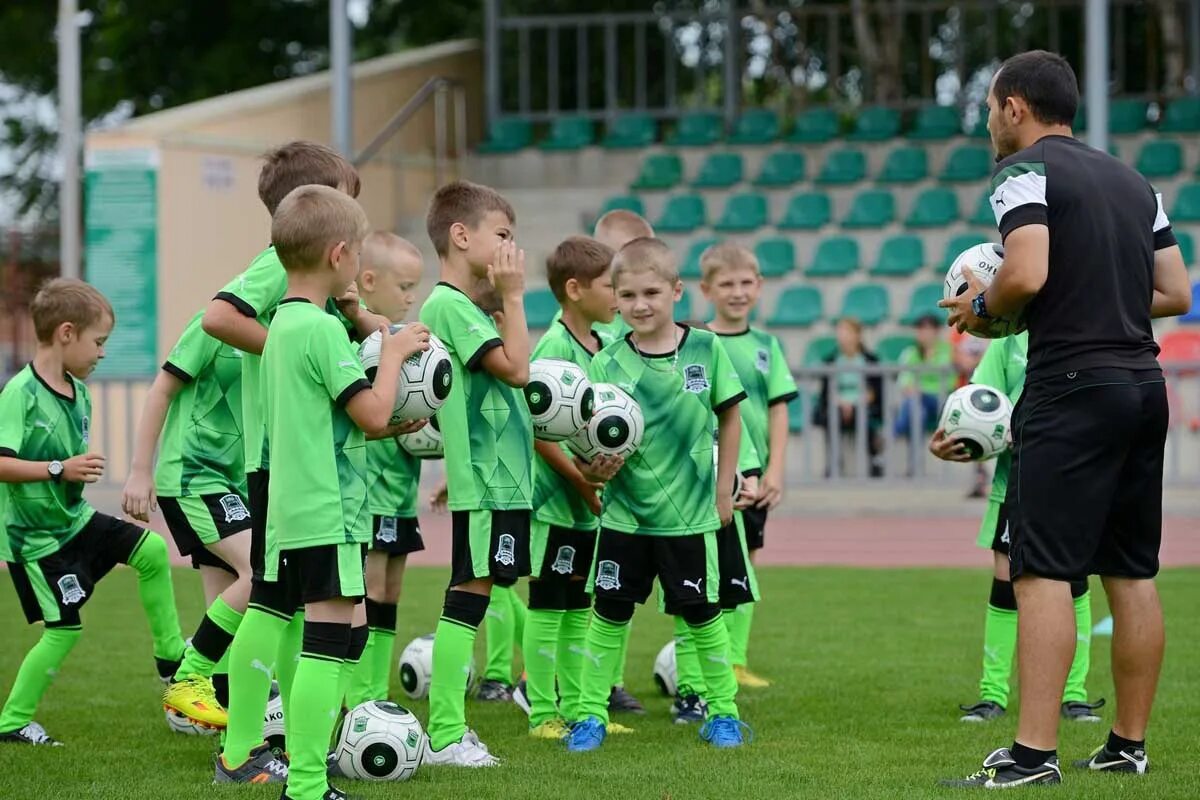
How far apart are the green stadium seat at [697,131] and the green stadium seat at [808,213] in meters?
2.16

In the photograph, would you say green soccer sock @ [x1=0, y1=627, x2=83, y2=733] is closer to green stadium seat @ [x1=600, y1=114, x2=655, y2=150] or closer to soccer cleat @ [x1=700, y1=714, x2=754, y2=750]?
soccer cleat @ [x1=700, y1=714, x2=754, y2=750]

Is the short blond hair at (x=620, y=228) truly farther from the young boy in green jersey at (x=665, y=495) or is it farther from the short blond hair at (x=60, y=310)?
the short blond hair at (x=60, y=310)

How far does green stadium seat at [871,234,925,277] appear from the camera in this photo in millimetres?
18953

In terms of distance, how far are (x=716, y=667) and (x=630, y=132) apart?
16832 mm

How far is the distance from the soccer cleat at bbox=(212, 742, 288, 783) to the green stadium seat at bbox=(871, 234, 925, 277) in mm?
14480

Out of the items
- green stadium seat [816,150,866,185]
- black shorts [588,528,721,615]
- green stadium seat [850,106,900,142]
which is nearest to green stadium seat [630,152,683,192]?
green stadium seat [816,150,866,185]

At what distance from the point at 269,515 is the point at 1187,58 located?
66.1 feet

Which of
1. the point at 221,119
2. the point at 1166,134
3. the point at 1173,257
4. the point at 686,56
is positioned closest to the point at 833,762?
the point at 1173,257

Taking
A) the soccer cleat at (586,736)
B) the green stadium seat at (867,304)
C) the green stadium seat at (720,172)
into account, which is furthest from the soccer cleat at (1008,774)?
the green stadium seat at (720,172)

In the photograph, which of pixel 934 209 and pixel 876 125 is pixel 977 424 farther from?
pixel 876 125

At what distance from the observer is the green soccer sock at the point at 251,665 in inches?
202

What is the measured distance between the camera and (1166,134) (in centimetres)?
2070

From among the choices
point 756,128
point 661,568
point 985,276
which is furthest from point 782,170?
point 985,276

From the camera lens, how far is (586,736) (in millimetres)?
5949
